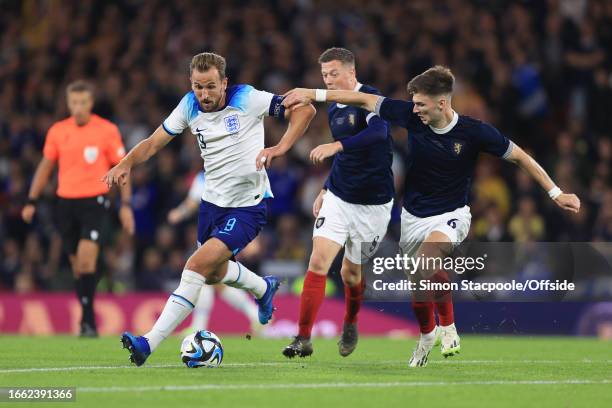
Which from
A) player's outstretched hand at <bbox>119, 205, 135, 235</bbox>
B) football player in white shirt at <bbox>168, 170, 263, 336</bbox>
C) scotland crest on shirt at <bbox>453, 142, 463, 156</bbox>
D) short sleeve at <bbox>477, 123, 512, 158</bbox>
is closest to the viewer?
short sleeve at <bbox>477, 123, 512, 158</bbox>

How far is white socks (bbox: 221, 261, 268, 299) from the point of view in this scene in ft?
32.5

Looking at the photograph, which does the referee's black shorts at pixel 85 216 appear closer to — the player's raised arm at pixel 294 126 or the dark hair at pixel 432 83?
the player's raised arm at pixel 294 126

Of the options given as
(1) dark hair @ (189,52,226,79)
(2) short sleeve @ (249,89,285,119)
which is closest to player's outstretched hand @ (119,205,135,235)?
(2) short sleeve @ (249,89,285,119)

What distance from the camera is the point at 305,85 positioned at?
18.6 metres

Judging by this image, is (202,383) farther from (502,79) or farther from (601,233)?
(502,79)

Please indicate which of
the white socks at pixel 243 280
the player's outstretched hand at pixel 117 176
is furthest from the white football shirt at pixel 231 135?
the white socks at pixel 243 280

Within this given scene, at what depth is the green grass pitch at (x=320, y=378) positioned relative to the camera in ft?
22.4

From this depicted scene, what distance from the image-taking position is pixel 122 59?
806 inches

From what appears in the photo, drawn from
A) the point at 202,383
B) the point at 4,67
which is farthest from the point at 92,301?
the point at 4,67

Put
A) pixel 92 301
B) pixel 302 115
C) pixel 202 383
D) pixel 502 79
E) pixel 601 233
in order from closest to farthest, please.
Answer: pixel 202 383 → pixel 302 115 → pixel 92 301 → pixel 601 233 → pixel 502 79

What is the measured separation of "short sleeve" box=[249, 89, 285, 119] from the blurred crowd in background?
6137mm

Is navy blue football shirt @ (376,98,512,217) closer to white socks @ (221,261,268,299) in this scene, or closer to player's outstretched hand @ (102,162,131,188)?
white socks @ (221,261,268,299)

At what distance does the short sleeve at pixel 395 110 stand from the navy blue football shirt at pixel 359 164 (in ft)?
2.49

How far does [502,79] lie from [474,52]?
642 mm
